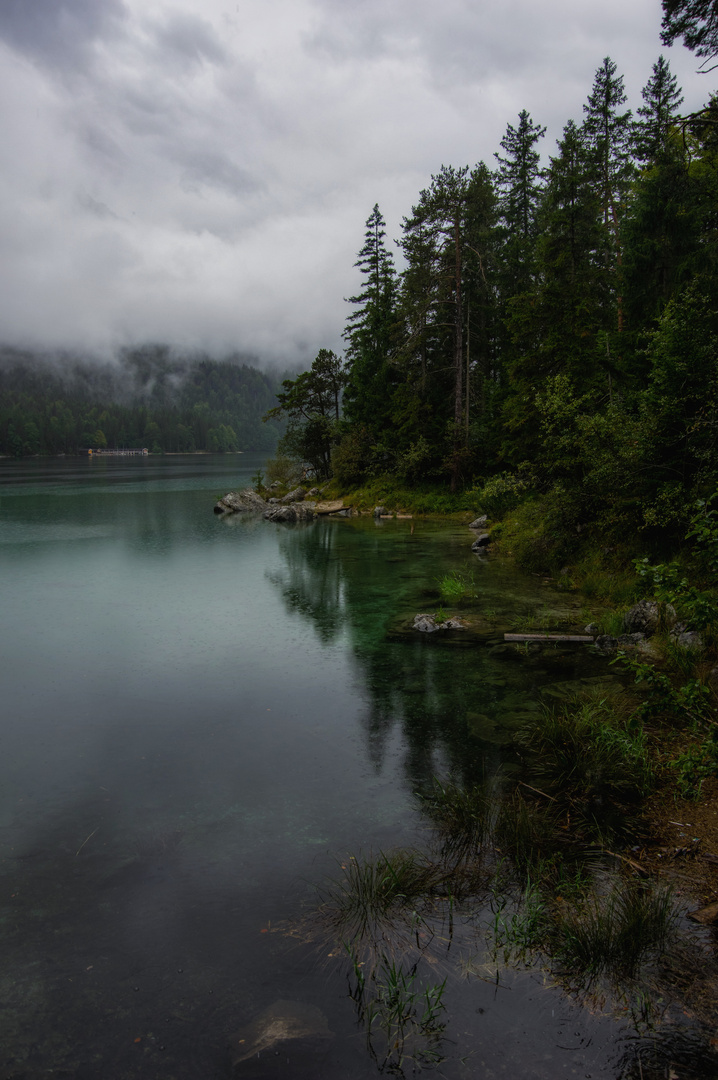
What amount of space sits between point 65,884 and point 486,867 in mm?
4133

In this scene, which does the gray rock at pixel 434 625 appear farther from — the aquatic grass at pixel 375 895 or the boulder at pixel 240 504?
the boulder at pixel 240 504

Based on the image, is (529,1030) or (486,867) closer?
(529,1030)

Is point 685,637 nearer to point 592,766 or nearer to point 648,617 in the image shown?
point 648,617

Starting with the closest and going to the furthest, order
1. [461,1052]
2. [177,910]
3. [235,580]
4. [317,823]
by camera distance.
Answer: [461,1052] < [177,910] < [317,823] < [235,580]

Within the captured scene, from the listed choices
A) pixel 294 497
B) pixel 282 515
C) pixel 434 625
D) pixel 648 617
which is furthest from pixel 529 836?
pixel 294 497

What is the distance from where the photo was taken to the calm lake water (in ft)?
14.1

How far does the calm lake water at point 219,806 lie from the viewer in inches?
169

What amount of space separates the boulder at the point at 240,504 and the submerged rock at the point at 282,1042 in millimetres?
41046

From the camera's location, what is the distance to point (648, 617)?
1244cm

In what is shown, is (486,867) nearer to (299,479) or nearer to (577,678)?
(577,678)

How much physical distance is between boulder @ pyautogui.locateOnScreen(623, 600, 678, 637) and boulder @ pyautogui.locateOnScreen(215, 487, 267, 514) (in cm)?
3488

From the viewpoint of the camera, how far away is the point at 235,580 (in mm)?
21375

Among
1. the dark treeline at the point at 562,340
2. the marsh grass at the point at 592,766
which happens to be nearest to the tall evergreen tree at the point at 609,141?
the dark treeline at the point at 562,340

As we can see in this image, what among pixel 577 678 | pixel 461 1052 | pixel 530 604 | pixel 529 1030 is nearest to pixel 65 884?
pixel 461 1052
